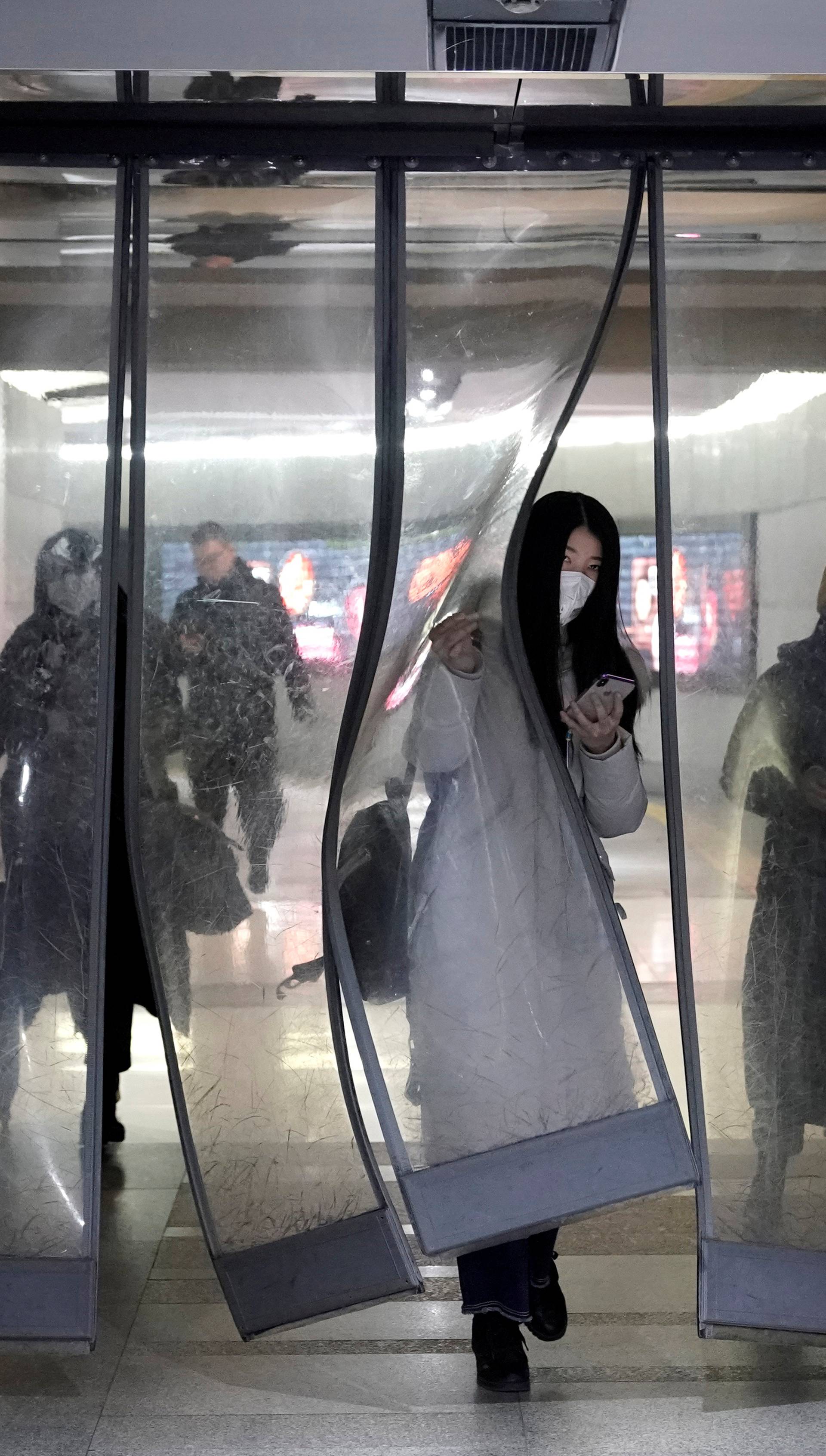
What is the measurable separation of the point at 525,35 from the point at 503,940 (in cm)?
143

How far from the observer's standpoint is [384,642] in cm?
256

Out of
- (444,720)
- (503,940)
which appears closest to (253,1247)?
(503,940)

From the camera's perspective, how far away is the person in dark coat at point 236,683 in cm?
257

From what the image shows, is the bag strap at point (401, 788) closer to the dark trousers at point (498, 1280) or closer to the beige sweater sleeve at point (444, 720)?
the beige sweater sleeve at point (444, 720)

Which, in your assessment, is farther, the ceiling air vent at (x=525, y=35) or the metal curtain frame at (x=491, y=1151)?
the metal curtain frame at (x=491, y=1151)

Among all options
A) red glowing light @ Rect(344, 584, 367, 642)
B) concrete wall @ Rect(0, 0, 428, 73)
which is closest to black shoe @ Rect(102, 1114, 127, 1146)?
red glowing light @ Rect(344, 584, 367, 642)

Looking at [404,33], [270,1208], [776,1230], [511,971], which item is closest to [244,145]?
[404,33]

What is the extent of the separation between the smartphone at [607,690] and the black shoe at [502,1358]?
3.53 feet

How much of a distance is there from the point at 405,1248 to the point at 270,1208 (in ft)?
0.86

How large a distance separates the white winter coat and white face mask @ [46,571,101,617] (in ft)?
1.96

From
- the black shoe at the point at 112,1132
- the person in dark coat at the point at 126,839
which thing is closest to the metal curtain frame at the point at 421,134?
the person in dark coat at the point at 126,839

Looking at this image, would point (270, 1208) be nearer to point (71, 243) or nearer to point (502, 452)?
point (502, 452)

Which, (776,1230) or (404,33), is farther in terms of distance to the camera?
(776,1230)

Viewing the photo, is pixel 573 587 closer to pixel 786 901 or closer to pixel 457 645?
pixel 457 645
